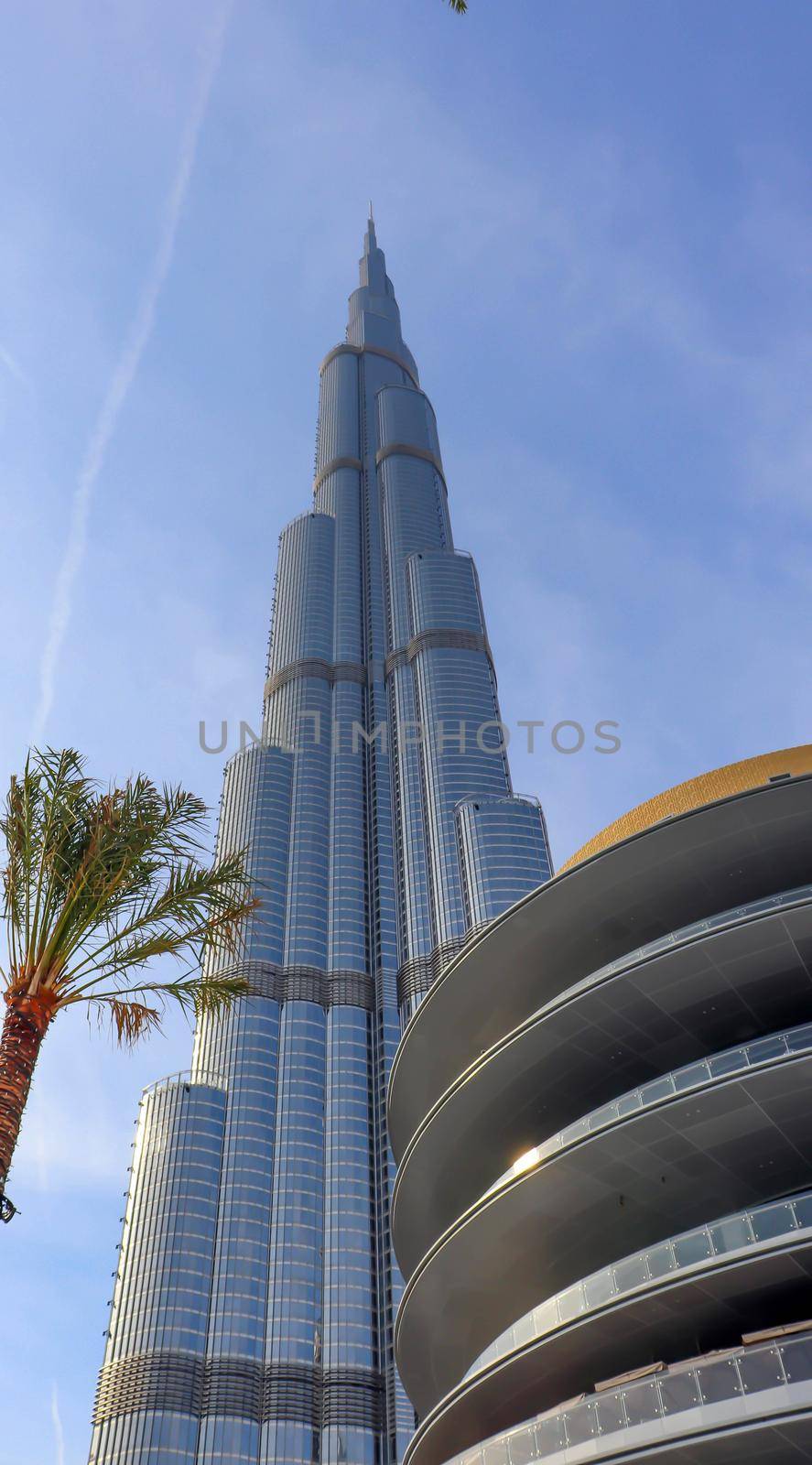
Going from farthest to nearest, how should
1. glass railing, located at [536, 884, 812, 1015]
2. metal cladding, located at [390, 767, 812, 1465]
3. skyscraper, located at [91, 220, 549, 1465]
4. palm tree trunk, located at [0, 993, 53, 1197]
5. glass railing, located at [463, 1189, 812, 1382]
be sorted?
1. skyscraper, located at [91, 220, 549, 1465]
2. glass railing, located at [536, 884, 812, 1015]
3. glass railing, located at [463, 1189, 812, 1382]
4. metal cladding, located at [390, 767, 812, 1465]
5. palm tree trunk, located at [0, 993, 53, 1197]

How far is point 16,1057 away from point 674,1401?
16.1 meters

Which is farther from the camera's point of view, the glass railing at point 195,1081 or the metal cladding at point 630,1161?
the glass railing at point 195,1081

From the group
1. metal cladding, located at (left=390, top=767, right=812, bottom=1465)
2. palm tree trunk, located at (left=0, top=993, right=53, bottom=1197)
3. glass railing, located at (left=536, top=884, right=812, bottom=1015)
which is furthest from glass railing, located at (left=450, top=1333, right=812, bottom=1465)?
palm tree trunk, located at (left=0, top=993, right=53, bottom=1197)

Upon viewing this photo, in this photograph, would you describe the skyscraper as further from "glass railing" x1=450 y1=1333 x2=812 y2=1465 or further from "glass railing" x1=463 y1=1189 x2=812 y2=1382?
"glass railing" x1=450 y1=1333 x2=812 y2=1465

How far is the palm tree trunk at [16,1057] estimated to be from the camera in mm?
19109

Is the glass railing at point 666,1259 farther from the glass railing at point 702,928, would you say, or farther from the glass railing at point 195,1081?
the glass railing at point 195,1081

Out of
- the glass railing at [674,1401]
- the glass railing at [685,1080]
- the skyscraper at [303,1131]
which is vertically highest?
the skyscraper at [303,1131]

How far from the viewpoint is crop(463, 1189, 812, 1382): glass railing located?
2730 centimetres

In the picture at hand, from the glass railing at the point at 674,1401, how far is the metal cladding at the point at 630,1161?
41mm

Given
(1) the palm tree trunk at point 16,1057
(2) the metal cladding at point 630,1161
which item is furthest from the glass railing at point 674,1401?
(1) the palm tree trunk at point 16,1057

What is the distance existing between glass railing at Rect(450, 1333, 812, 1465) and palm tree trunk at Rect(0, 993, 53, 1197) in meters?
15.5

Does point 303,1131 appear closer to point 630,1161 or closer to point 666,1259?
point 630,1161

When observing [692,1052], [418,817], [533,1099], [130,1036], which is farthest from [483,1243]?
[418,817]

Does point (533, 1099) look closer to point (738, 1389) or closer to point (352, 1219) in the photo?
point (738, 1389)
